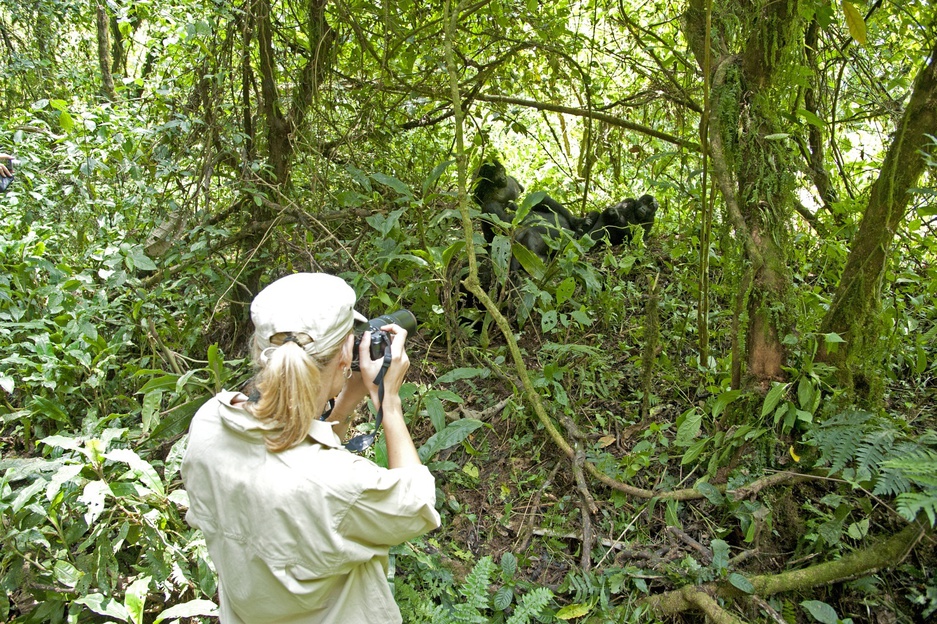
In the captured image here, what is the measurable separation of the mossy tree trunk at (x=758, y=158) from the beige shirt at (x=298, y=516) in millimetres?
1569

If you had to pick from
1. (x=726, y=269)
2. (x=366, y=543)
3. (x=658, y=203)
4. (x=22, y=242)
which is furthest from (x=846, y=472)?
(x=22, y=242)

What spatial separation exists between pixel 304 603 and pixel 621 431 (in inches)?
74.3

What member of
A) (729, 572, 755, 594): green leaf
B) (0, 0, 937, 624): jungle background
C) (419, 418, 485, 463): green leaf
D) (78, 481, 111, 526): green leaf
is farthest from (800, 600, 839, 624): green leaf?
(78, 481, 111, 526): green leaf

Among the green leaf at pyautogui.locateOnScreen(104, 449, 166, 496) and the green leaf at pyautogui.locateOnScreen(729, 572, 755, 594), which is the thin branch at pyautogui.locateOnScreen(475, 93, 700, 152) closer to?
the green leaf at pyautogui.locateOnScreen(729, 572, 755, 594)

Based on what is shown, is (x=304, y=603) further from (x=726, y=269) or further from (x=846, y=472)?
(x=726, y=269)

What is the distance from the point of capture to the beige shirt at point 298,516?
1.19 m

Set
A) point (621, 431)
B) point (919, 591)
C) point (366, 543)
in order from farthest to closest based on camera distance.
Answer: point (621, 431) < point (919, 591) < point (366, 543)

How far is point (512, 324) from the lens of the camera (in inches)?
139

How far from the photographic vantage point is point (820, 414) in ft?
7.45

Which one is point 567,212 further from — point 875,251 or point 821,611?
point 821,611

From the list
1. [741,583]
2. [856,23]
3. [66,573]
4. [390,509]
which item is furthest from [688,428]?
[66,573]

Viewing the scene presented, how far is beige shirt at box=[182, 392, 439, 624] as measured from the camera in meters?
1.19

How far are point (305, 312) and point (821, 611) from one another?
1.77m

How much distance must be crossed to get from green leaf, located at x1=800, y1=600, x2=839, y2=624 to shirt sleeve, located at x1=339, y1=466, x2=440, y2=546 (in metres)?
1.37
